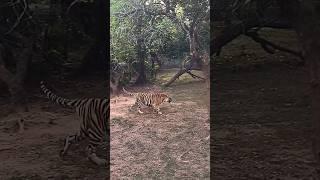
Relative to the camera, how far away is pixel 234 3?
621 centimetres

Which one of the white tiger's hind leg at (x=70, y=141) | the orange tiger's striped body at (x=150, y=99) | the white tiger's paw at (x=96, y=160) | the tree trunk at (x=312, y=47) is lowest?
the white tiger's paw at (x=96, y=160)

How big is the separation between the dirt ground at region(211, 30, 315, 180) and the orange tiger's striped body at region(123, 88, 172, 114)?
0.54m

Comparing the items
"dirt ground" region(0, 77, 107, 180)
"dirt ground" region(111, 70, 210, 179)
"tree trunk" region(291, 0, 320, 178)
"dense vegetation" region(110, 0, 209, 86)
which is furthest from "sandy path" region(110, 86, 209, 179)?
"tree trunk" region(291, 0, 320, 178)

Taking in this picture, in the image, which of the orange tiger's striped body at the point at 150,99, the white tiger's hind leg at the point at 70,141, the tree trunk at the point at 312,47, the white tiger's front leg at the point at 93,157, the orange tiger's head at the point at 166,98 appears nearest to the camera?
the tree trunk at the point at 312,47

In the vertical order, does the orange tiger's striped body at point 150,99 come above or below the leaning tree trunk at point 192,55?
below

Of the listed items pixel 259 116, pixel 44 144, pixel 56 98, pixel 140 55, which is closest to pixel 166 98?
pixel 140 55

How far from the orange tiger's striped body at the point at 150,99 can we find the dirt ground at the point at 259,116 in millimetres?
543

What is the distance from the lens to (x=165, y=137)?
4.78m

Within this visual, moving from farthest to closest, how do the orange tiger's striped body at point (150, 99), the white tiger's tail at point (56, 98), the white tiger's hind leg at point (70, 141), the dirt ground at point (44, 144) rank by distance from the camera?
the orange tiger's striped body at point (150, 99)
the white tiger's tail at point (56, 98)
the white tiger's hind leg at point (70, 141)
the dirt ground at point (44, 144)

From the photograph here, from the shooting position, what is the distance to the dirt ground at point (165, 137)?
411cm

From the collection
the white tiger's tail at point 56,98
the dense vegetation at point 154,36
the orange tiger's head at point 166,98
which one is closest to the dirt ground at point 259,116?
the orange tiger's head at point 166,98

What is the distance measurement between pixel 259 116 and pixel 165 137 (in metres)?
1.08

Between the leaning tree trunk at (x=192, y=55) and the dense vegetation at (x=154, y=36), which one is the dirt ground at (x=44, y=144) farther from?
the leaning tree trunk at (x=192, y=55)

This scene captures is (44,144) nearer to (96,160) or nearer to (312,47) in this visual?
(96,160)
